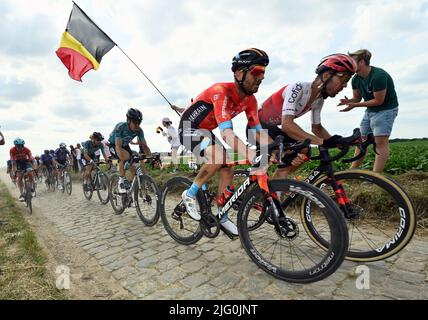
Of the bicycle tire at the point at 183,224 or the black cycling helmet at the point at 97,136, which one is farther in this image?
the black cycling helmet at the point at 97,136

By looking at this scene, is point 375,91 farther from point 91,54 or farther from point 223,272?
point 91,54

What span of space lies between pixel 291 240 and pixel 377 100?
3.02 metres

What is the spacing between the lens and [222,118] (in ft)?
9.95

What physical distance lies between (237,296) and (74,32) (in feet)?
25.5

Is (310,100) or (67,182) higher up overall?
(310,100)

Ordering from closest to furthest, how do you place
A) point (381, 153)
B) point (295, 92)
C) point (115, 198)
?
point (295, 92), point (381, 153), point (115, 198)

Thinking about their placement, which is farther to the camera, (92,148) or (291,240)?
(92,148)

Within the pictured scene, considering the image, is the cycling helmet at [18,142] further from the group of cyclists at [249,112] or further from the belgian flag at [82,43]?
the group of cyclists at [249,112]

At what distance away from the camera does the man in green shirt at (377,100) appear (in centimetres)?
429

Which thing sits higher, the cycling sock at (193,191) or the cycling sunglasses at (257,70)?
the cycling sunglasses at (257,70)

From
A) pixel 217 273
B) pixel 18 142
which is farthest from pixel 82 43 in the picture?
pixel 217 273

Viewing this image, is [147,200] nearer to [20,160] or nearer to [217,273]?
[217,273]

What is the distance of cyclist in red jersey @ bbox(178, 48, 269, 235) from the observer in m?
3.06

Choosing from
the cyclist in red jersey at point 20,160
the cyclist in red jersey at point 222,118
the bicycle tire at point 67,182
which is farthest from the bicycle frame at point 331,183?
the bicycle tire at point 67,182
